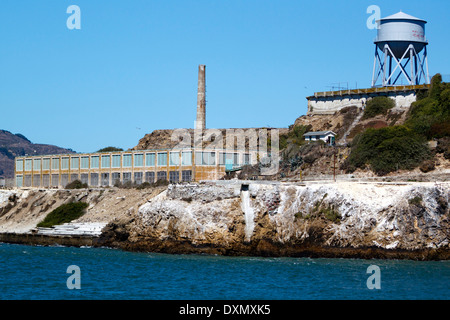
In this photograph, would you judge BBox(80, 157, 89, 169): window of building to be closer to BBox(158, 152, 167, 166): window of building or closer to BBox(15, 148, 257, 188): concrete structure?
BBox(15, 148, 257, 188): concrete structure

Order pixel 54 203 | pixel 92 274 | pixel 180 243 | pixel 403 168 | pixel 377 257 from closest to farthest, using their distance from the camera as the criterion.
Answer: pixel 92 274 → pixel 377 257 → pixel 180 243 → pixel 403 168 → pixel 54 203

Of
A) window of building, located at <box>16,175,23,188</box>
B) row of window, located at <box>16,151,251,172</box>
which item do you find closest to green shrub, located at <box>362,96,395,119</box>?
row of window, located at <box>16,151,251,172</box>

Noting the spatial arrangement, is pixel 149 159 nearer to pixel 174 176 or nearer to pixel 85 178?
pixel 174 176

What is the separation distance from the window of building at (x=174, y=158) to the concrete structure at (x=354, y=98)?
2412 centimetres

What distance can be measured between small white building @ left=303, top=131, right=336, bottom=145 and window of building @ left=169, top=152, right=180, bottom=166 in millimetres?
16202

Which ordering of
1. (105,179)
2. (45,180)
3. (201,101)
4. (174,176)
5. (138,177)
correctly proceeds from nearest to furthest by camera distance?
(174,176)
(138,177)
(105,179)
(201,101)
(45,180)

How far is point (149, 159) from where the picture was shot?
92.7m

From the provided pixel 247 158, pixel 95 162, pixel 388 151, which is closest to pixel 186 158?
pixel 247 158

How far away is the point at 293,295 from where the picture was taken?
41688 mm

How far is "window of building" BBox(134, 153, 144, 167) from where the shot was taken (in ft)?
307

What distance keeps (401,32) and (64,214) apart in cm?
4434
